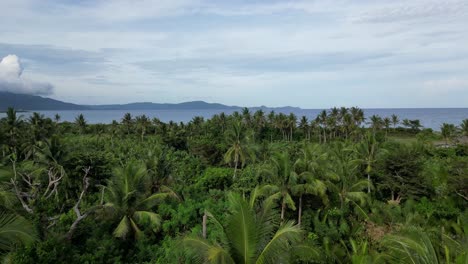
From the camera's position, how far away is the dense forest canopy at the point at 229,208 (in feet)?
30.9

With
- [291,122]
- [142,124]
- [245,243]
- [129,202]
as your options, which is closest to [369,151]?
[129,202]

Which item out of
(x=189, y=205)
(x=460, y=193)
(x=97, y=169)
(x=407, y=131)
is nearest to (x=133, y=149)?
(x=97, y=169)

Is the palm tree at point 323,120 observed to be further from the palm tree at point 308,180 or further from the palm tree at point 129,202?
the palm tree at point 129,202

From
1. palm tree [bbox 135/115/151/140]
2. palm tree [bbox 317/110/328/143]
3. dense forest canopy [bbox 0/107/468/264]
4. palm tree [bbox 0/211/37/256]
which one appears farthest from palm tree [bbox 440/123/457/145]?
palm tree [bbox 0/211/37/256]

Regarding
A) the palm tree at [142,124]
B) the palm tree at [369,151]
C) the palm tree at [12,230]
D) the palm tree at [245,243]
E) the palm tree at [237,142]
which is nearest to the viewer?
the palm tree at [12,230]

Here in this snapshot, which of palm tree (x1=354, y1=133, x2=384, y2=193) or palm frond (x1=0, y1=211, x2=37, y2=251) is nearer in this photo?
palm frond (x1=0, y1=211, x2=37, y2=251)

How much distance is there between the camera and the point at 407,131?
93.1m

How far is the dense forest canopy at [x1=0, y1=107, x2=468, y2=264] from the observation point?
9.41 metres

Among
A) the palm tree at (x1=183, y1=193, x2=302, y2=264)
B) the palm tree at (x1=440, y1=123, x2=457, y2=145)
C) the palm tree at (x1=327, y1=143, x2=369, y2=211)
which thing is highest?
the palm tree at (x1=183, y1=193, x2=302, y2=264)

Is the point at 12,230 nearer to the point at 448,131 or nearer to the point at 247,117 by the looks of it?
the point at 448,131

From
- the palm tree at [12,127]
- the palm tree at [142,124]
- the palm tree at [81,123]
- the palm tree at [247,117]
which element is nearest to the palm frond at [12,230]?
the palm tree at [12,127]

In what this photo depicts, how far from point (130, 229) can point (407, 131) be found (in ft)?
291

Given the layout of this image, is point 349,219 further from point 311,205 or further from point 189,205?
point 189,205

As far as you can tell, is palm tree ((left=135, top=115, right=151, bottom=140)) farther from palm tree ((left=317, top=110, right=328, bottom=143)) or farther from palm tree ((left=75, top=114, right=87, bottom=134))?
palm tree ((left=317, top=110, right=328, bottom=143))
